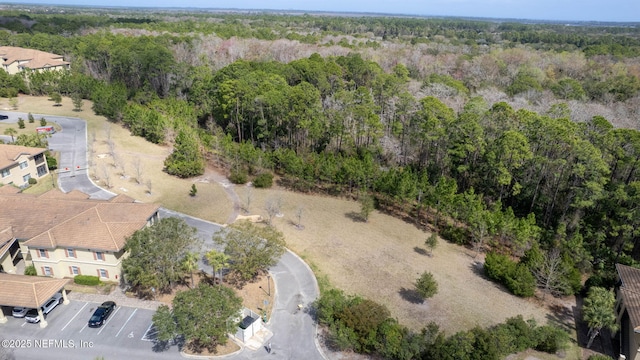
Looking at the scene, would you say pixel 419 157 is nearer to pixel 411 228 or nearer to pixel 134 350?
pixel 411 228

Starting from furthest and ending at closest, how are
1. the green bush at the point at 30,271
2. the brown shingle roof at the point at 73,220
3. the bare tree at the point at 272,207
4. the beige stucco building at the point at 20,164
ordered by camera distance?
the beige stucco building at the point at 20,164, the bare tree at the point at 272,207, the green bush at the point at 30,271, the brown shingle roof at the point at 73,220

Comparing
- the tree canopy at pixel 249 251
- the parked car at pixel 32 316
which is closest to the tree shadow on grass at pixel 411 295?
the tree canopy at pixel 249 251

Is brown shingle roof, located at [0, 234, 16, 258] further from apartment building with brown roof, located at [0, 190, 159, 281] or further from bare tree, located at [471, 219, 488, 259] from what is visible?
bare tree, located at [471, 219, 488, 259]

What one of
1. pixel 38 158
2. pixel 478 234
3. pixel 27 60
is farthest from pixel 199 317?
pixel 27 60

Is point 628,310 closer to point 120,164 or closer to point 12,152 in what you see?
point 120,164

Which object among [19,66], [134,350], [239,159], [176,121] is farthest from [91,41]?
[134,350]

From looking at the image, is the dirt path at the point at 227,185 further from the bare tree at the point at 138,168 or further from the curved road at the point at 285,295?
the bare tree at the point at 138,168
